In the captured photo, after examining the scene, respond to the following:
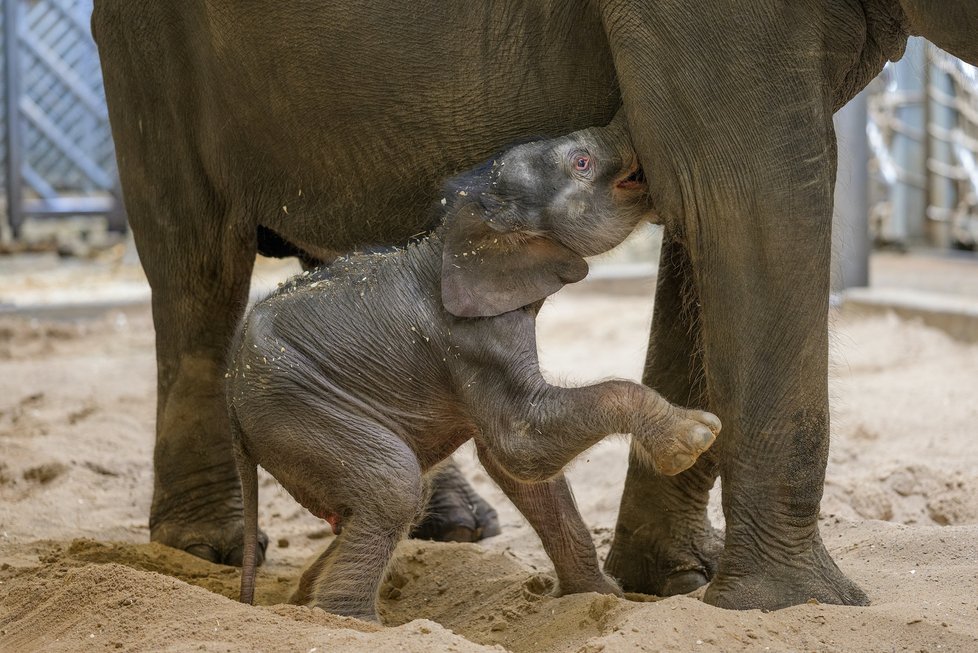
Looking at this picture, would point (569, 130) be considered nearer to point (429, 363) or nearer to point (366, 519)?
point (429, 363)

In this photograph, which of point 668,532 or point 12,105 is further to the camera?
point 12,105

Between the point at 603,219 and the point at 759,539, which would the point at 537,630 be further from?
the point at 603,219

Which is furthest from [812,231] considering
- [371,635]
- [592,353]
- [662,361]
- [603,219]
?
[592,353]

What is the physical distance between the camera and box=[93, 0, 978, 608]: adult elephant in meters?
3.07

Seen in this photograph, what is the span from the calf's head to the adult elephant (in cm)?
16

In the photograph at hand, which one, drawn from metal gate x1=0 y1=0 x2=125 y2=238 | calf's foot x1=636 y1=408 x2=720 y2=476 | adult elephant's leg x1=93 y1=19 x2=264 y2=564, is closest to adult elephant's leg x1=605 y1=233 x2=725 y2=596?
calf's foot x1=636 y1=408 x2=720 y2=476

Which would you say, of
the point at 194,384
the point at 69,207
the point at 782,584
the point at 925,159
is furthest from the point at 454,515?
the point at 69,207

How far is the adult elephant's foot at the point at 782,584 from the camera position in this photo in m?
3.25

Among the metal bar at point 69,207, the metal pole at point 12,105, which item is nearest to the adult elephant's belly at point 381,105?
the metal pole at point 12,105

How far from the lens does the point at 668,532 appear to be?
3953 millimetres

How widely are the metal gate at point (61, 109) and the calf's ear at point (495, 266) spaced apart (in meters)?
15.9

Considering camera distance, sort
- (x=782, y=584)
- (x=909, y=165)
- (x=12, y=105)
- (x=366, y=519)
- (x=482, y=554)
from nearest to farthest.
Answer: (x=782, y=584)
(x=366, y=519)
(x=482, y=554)
(x=909, y=165)
(x=12, y=105)

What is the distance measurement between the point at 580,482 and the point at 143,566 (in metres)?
2.09

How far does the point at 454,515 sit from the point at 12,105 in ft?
49.1
